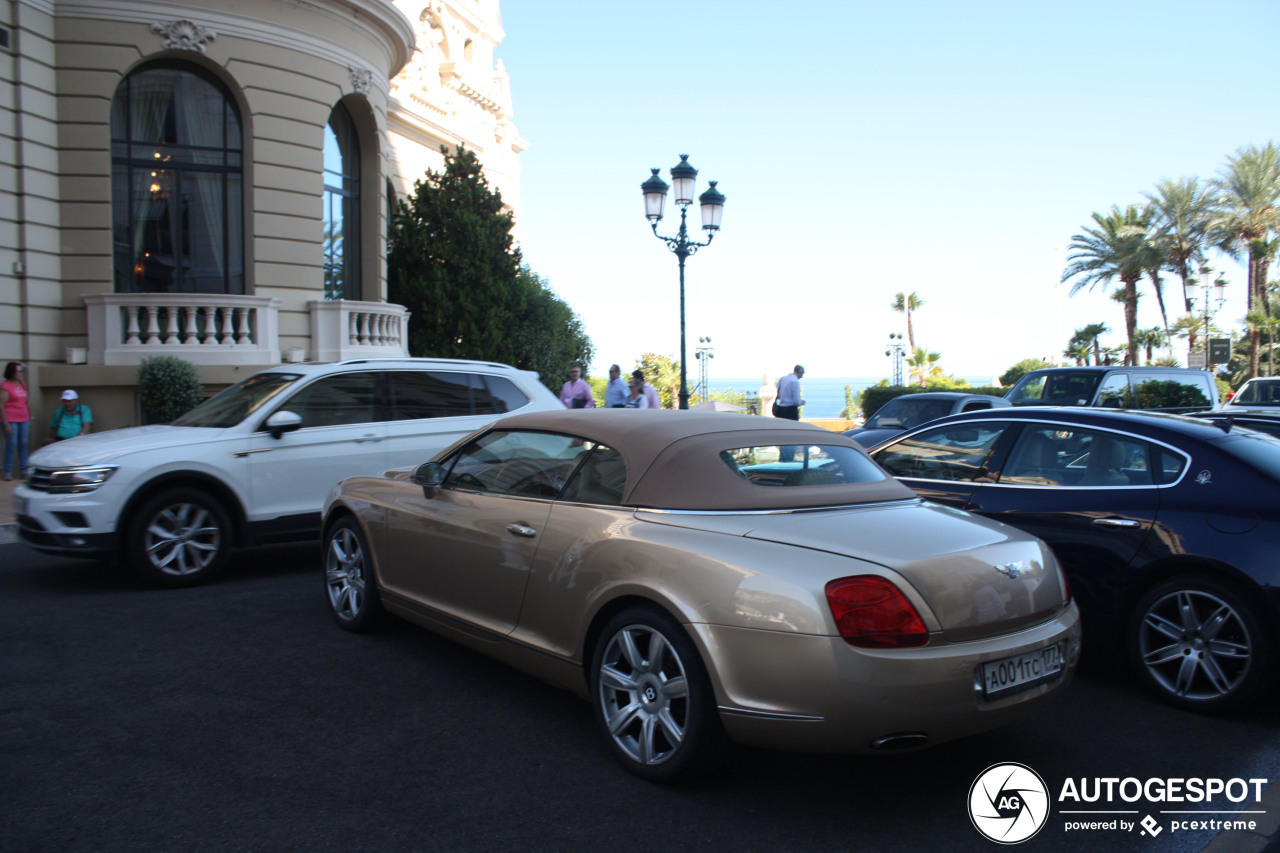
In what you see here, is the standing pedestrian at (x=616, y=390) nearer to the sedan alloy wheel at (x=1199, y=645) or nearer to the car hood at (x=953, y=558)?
the sedan alloy wheel at (x=1199, y=645)

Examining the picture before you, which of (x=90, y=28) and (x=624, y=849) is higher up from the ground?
(x=90, y=28)

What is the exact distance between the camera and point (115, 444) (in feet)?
23.2

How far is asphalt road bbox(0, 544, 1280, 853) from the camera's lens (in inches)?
129

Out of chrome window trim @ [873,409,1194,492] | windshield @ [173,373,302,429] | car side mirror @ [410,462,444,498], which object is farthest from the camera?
windshield @ [173,373,302,429]

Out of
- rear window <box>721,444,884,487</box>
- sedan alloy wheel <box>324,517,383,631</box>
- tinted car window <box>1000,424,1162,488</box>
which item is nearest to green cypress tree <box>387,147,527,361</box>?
sedan alloy wheel <box>324,517,383,631</box>

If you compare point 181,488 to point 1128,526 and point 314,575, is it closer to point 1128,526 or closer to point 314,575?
point 314,575

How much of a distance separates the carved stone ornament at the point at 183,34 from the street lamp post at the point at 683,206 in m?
7.88

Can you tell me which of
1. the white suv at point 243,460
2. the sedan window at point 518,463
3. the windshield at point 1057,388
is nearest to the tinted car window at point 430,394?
the white suv at point 243,460

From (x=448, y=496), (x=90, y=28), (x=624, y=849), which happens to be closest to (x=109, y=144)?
(x=90, y=28)

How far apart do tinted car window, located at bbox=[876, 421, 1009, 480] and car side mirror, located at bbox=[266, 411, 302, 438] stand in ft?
15.1

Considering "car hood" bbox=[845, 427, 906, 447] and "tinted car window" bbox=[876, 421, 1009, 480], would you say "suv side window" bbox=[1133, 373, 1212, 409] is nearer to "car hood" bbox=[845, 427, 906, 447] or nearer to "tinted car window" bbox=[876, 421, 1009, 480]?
"car hood" bbox=[845, 427, 906, 447]

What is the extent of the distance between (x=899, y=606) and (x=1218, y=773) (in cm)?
177

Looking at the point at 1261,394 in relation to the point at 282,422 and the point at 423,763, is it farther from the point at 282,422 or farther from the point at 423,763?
the point at 423,763

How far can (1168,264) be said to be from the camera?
44.5 metres
